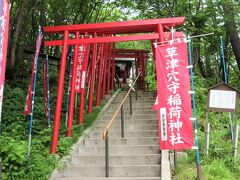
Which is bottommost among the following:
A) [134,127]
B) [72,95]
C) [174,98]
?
[134,127]

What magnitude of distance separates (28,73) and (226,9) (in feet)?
27.9

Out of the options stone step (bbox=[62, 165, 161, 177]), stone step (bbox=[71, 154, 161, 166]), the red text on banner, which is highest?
the red text on banner

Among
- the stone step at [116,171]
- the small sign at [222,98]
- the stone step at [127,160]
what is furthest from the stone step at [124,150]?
the small sign at [222,98]

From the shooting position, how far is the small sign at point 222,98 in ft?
26.3

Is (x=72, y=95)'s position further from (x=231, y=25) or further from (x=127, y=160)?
(x=231, y=25)

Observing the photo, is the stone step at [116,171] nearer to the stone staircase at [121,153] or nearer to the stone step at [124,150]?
the stone staircase at [121,153]

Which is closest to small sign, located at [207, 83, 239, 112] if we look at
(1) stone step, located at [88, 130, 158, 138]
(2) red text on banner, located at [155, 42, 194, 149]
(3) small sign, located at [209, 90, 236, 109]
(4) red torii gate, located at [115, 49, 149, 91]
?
(3) small sign, located at [209, 90, 236, 109]

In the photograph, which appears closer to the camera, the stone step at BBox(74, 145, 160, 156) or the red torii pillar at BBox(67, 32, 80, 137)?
the stone step at BBox(74, 145, 160, 156)

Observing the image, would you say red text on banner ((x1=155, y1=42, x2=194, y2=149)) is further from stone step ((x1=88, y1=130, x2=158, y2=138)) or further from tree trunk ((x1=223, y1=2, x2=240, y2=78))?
tree trunk ((x1=223, y1=2, x2=240, y2=78))

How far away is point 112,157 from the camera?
843cm

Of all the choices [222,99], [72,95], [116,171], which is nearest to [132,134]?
[72,95]

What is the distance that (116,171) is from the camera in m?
7.81

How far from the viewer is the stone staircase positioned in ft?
25.4

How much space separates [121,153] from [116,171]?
1.16 metres
